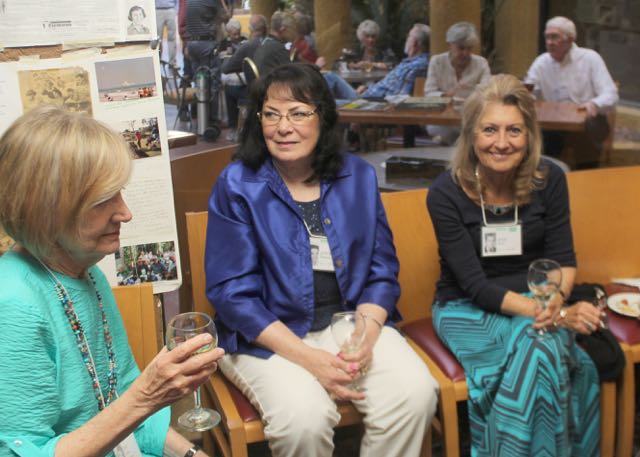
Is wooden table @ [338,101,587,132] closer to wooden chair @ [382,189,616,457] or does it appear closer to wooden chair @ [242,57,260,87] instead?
wooden chair @ [242,57,260,87]

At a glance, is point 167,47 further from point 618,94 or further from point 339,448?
point 618,94

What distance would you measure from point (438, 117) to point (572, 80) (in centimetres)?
102

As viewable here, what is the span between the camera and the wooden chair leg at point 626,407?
2.69 m

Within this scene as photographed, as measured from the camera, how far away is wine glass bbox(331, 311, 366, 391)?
2.25m

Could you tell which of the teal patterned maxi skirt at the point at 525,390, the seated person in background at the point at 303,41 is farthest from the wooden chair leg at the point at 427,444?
the seated person in background at the point at 303,41

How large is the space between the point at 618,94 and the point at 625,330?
8.64ft

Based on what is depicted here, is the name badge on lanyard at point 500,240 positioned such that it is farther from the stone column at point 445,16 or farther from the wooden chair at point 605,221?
the stone column at point 445,16

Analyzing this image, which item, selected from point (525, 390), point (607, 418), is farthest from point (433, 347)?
point (607, 418)

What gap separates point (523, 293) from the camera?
2834 millimetres

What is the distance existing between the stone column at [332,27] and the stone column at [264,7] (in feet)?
1.10

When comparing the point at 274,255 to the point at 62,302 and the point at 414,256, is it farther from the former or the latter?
the point at 62,302

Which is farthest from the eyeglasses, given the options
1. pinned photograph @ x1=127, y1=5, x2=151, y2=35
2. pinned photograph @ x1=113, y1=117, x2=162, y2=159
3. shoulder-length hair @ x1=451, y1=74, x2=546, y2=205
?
shoulder-length hair @ x1=451, y1=74, x2=546, y2=205

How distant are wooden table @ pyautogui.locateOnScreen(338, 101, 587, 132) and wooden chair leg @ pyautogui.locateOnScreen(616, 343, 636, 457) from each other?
6.95 feet

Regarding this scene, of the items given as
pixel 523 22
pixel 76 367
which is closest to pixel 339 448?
pixel 76 367
